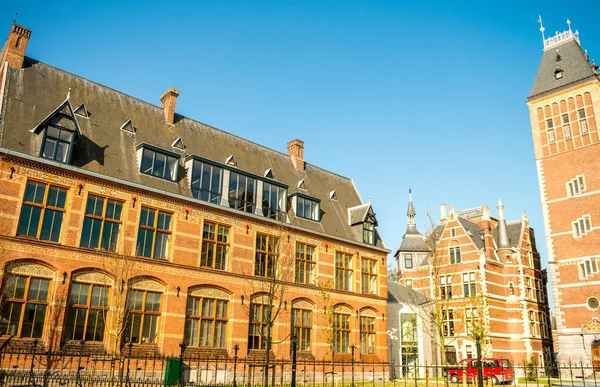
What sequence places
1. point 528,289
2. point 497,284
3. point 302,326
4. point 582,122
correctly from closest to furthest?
point 302,326
point 582,122
point 497,284
point 528,289

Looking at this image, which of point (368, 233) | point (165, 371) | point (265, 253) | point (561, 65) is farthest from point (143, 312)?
point (561, 65)

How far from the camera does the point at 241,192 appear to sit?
26.9 meters

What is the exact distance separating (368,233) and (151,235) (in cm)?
1651

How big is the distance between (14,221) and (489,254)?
1613 inches

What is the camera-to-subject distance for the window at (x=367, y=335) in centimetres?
3089

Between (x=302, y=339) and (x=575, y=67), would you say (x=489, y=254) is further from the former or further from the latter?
(x=302, y=339)

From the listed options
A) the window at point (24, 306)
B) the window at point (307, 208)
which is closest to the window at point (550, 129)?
the window at point (307, 208)

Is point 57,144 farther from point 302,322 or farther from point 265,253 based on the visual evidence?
point 302,322

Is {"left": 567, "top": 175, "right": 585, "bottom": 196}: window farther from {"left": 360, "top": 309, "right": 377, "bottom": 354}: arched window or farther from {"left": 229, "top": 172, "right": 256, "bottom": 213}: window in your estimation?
{"left": 229, "top": 172, "right": 256, "bottom": 213}: window

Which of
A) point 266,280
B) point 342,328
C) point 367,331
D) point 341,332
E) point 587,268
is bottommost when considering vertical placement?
point 341,332

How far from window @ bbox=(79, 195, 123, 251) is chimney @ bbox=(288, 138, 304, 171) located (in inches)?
593

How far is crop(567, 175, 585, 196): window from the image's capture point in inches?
1528

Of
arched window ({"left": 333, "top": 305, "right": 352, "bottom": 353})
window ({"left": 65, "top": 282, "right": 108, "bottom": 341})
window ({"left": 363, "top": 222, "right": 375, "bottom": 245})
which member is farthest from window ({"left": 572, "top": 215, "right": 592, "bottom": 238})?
window ({"left": 65, "top": 282, "right": 108, "bottom": 341})

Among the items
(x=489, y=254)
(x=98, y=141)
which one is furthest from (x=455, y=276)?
(x=98, y=141)
